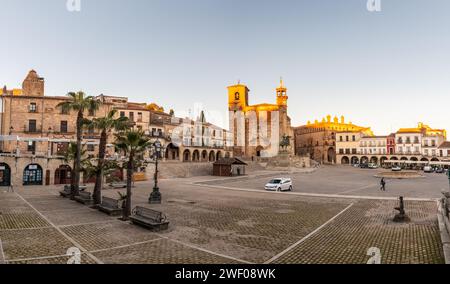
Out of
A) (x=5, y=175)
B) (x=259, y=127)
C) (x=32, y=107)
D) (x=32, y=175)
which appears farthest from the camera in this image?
(x=259, y=127)

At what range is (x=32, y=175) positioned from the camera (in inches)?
1383

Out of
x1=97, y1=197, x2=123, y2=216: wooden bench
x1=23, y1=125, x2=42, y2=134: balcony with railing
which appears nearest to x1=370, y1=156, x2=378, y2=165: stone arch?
x1=23, y1=125, x2=42, y2=134: balcony with railing

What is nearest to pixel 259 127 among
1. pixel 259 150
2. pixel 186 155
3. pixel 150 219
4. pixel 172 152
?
pixel 259 150

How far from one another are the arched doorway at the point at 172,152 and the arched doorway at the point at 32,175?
3041 centimetres

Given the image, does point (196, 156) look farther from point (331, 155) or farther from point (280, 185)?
point (331, 155)

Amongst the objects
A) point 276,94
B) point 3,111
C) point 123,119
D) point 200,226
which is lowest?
point 200,226

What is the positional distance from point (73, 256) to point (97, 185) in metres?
11.4

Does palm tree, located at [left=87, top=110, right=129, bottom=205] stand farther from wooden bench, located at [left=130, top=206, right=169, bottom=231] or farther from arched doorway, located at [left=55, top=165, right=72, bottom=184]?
arched doorway, located at [left=55, top=165, right=72, bottom=184]

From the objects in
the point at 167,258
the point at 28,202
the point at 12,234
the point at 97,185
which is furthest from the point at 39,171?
the point at 167,258

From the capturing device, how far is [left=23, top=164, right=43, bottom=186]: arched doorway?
34594 millimetres

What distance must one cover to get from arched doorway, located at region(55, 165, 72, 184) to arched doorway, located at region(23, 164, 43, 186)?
1894 mm

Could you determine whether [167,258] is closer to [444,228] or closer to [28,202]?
[444,228]

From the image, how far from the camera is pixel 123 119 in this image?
20578 mm

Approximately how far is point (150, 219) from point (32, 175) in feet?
97.3
